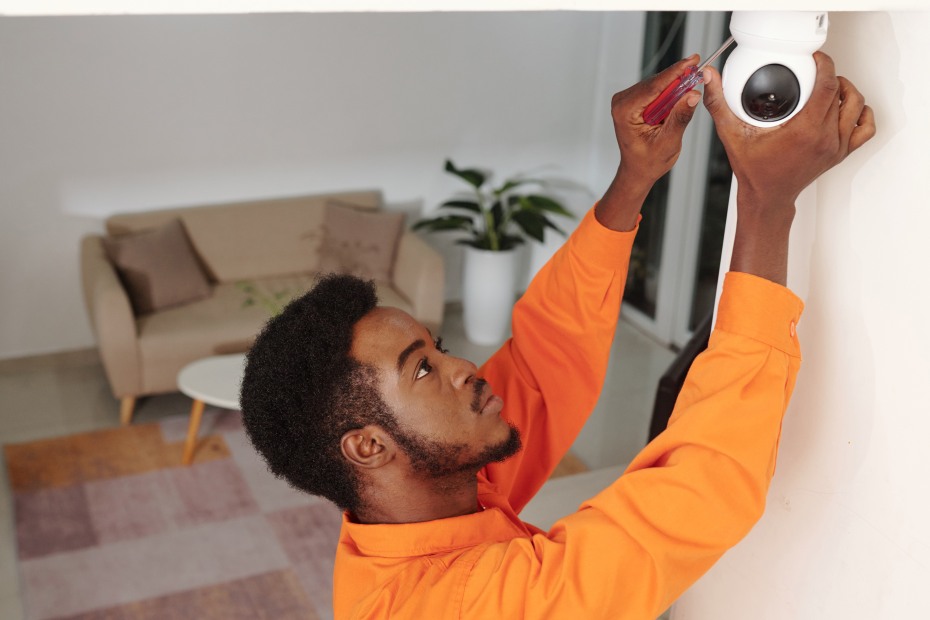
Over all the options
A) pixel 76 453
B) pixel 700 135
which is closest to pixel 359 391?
pixel 76 453

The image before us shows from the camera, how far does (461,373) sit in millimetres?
1285

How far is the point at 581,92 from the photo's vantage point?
5.64m

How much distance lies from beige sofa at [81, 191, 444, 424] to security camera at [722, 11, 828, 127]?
374 cm

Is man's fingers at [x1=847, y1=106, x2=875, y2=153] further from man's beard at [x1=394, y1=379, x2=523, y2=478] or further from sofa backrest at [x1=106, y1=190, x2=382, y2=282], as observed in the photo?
sofa backrest at [x1=106, y1=190, x2=382, y2=282]

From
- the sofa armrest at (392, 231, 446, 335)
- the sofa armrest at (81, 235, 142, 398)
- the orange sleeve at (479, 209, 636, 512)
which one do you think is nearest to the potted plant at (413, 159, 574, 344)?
the sofa armrest at (392, 231, 446, 335)

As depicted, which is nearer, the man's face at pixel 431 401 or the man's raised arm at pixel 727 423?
the man's raised arm at pixel 727 423

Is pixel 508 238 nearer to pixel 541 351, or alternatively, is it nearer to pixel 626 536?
pixel 541 351

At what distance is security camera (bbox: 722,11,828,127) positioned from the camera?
809mm

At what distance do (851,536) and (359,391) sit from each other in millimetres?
597

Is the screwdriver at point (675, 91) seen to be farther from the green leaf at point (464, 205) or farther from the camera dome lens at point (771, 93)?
the green leaf at point (464, 205)

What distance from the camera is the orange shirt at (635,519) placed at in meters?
0.93

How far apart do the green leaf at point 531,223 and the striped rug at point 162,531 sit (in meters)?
1.76

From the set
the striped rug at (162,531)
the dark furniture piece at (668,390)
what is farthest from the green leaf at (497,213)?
the dark furniture piece at (668,390)

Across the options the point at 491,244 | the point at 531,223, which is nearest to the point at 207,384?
the point at 491,244
